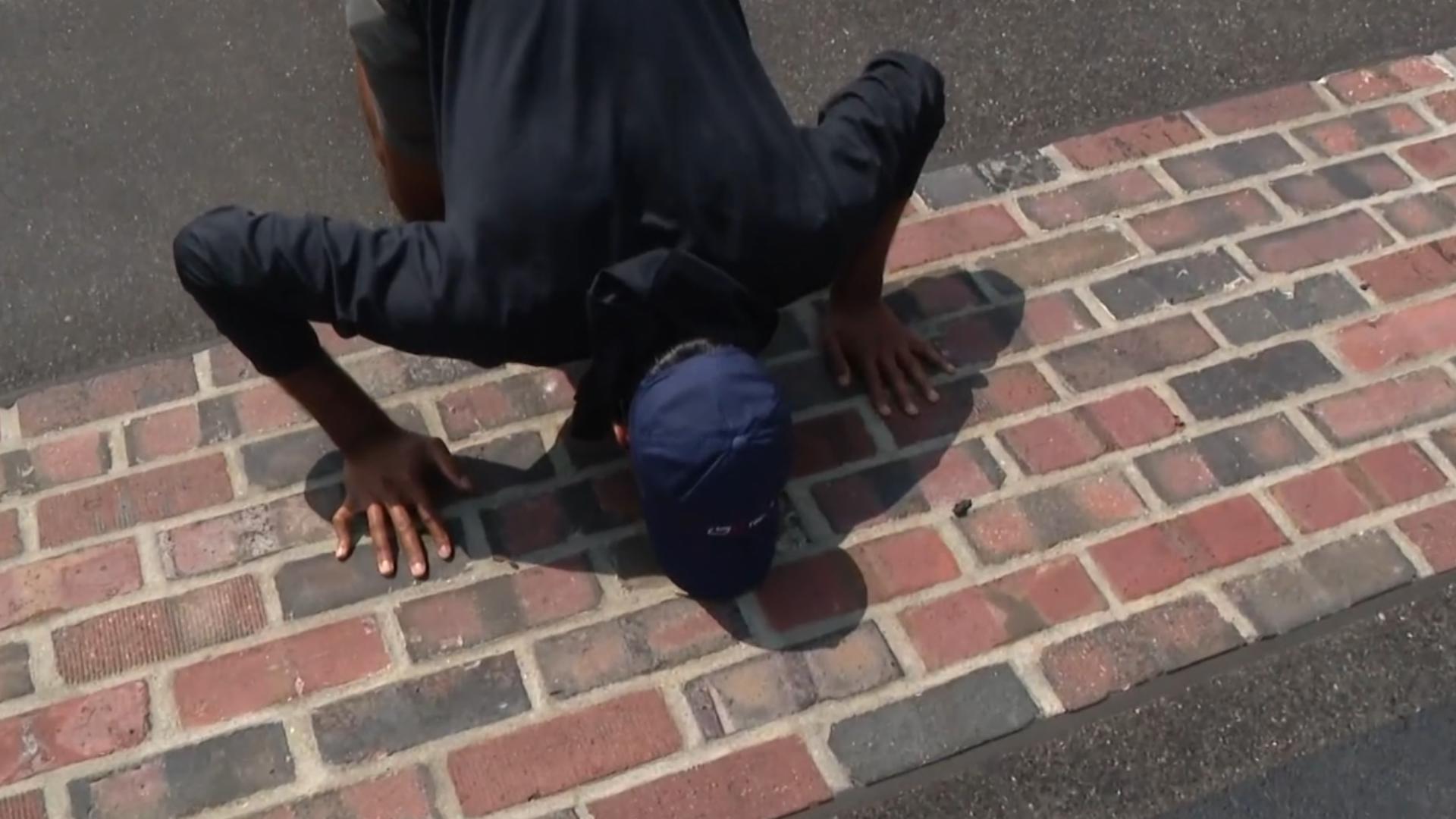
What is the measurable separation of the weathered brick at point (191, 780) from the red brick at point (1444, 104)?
2477mm

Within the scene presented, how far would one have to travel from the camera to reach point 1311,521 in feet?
6.90

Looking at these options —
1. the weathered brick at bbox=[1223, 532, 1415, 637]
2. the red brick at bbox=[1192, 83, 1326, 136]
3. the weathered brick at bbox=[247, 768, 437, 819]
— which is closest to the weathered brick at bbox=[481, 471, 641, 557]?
the weathered brick at bbox=[247, 768, 437, 819]

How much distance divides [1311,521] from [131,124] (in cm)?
235

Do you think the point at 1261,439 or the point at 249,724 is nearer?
the point at 249,724

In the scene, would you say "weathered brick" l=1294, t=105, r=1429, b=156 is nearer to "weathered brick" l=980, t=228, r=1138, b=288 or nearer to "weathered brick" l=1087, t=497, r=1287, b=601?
"weathered brick" l=980, t=228, r=1138, b=288

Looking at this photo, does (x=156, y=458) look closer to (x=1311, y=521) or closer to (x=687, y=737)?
(x=687, y=737)

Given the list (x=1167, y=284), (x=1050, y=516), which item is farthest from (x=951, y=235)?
(x=1050, y=516)

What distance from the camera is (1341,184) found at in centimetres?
268

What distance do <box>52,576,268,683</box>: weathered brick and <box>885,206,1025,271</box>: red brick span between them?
1.23 meters

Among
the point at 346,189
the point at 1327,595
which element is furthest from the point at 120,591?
the point at 1327,595

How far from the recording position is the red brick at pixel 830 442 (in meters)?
2.19

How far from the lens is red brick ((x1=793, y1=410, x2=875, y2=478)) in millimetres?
2189

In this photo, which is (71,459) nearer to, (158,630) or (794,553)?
(158,630)

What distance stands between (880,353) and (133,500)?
46.5 inches
